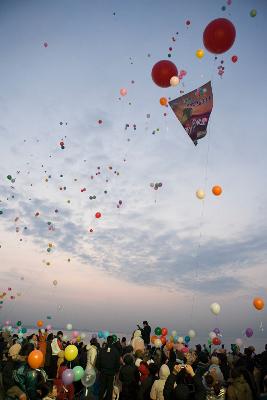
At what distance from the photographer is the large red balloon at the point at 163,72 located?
29.8ft

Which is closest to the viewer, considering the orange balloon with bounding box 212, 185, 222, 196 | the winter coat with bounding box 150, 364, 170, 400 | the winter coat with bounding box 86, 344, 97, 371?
the winter coat with bounding box 150, 364, 170, 400

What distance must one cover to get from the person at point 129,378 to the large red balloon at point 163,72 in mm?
7207

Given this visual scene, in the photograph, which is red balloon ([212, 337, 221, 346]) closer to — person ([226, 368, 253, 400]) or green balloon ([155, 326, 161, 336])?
green balloon ([155, 326, 161, 336])

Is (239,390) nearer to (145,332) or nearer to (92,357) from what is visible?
(92,357)

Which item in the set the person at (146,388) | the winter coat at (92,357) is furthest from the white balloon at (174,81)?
the person at (146,388)

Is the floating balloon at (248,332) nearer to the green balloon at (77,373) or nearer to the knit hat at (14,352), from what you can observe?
the green balloon at (77,373)

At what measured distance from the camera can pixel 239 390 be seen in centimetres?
449

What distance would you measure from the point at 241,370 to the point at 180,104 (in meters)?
8.05

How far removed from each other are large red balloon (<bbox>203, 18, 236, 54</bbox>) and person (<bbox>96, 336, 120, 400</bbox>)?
7.36 m

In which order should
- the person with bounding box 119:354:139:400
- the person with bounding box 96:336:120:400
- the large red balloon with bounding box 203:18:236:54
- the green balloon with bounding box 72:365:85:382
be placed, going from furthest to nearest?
the large red balloon with bounding box 203:18:236:54 → the person with bounding box 96:336:120:400 → the green balloon with bounding box 72:365:85:382 → the person with bounding box 119:354:139:400

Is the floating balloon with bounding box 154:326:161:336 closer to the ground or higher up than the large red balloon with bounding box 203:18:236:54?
closer to the ground

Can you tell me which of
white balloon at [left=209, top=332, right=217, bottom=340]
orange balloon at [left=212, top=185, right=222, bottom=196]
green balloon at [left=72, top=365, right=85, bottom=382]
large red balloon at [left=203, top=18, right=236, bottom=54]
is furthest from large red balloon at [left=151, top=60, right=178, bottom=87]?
white balloon at [left=209, top=332, right=217, bottom=340]

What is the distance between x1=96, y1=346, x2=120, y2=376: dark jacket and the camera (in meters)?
6.48

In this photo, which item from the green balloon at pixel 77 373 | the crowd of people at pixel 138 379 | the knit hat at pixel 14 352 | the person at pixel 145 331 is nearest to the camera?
the crowd of people at pixel 138 379
